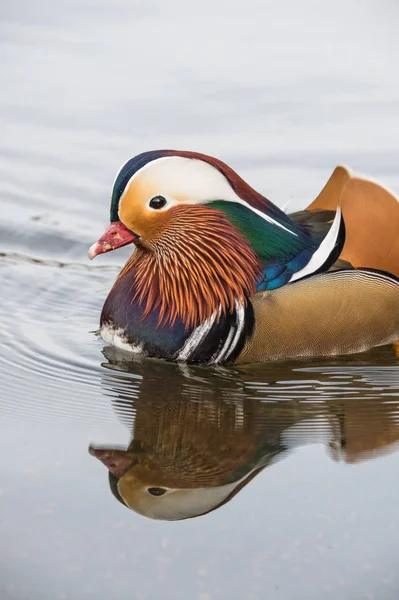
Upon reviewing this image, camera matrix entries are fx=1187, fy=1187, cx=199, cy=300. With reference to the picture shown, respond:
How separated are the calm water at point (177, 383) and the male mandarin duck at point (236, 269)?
0.14m

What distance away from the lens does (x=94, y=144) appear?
8930 mm

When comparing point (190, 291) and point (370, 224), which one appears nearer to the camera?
point (190, 291)

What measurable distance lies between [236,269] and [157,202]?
19.9 inches

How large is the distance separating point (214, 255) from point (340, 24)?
590 centimetres

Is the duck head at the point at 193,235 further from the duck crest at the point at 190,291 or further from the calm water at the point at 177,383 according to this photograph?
the calm water at the point at 177,383

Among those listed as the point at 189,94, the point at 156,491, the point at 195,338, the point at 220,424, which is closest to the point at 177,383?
the point at 195,338

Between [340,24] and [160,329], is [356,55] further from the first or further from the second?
[160,329]

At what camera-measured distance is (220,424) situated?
4809 mm

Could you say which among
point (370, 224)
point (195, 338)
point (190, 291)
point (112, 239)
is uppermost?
point (370, 224)

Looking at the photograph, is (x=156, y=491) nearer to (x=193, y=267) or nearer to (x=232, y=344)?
(x=232, y=344)

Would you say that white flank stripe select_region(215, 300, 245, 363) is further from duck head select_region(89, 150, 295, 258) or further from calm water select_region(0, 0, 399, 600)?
duck head select_region(89, 150, 295, 258)

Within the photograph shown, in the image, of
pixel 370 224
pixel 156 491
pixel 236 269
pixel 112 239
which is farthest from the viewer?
pixel 370 224

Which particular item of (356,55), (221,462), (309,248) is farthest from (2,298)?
(356,55)

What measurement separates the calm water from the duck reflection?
0.01 m
